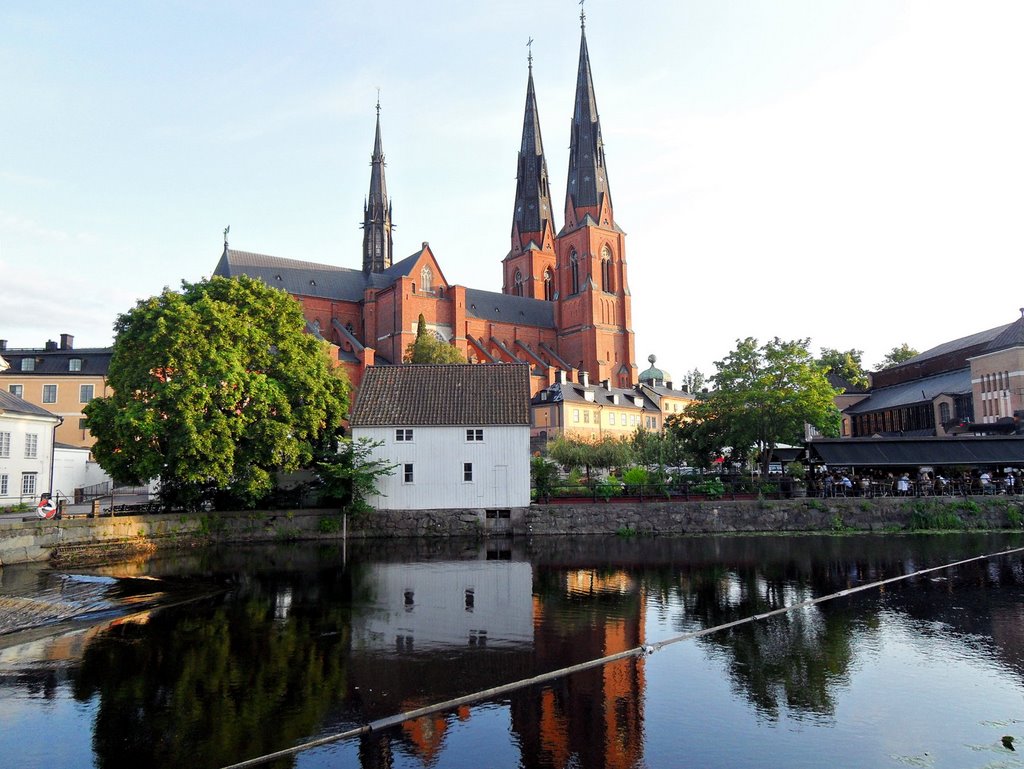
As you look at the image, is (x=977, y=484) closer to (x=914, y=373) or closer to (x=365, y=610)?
(x=914, y=373)

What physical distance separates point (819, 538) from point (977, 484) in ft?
39.4

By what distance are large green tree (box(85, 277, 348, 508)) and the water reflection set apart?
7041mm

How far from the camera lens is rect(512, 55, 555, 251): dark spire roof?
107562 millimetres

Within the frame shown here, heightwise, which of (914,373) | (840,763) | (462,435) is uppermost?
(914,373)

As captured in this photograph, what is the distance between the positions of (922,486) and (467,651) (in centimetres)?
3466

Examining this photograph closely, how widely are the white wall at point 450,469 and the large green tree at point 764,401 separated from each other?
13.2 metres

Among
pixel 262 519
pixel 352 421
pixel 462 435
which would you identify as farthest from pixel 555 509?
pixel 262 519

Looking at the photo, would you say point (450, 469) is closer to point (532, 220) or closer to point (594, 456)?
point (594, 456)

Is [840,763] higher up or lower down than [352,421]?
lower down

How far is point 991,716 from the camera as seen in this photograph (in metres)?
11.3

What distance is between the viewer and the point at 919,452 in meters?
42.4

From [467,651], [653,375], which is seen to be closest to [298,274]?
[653,375]

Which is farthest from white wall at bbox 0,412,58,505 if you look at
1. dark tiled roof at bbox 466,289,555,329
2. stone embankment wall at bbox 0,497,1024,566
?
dark tiled roof at bbox 466,289,555,329

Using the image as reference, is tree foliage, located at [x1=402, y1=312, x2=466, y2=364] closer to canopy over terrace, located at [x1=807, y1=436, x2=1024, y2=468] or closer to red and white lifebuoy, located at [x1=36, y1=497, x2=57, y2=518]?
canopy over terrace, located at [x1=807, y1=436, x2=1024, y2=468]
